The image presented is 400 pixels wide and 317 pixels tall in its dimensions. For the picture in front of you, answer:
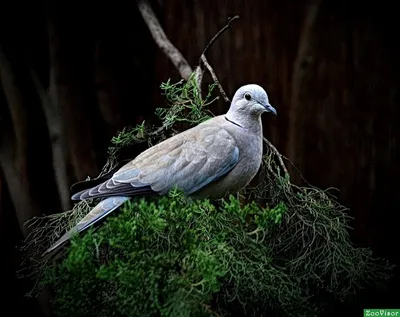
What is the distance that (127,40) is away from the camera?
263cm

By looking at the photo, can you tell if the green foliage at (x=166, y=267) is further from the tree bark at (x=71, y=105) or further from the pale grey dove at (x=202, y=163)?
the tree bark at (x=71, y=105)

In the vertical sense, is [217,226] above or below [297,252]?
above

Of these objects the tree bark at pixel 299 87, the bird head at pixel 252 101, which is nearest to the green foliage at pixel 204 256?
the bird head at pixel 252 101

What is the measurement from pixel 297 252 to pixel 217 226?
12.7 inches

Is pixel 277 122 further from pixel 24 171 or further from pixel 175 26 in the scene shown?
pixel 24 171

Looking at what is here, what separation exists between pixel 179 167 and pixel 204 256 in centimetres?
40

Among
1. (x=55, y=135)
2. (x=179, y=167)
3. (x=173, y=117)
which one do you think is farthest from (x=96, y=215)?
(x=55, y=135)

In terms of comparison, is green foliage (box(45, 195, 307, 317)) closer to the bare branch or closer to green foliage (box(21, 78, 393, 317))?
green foliage (box(21, 78, 393, 317))

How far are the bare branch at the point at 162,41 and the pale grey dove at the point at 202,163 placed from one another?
0.41 meters

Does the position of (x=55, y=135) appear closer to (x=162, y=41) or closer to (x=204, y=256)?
(x=162, y=41)

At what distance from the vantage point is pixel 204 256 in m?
1.30

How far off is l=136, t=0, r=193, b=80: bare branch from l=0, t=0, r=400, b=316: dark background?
132 millimetres

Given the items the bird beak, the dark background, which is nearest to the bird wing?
the bird beak

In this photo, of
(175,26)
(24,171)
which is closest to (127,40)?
(175,26)
